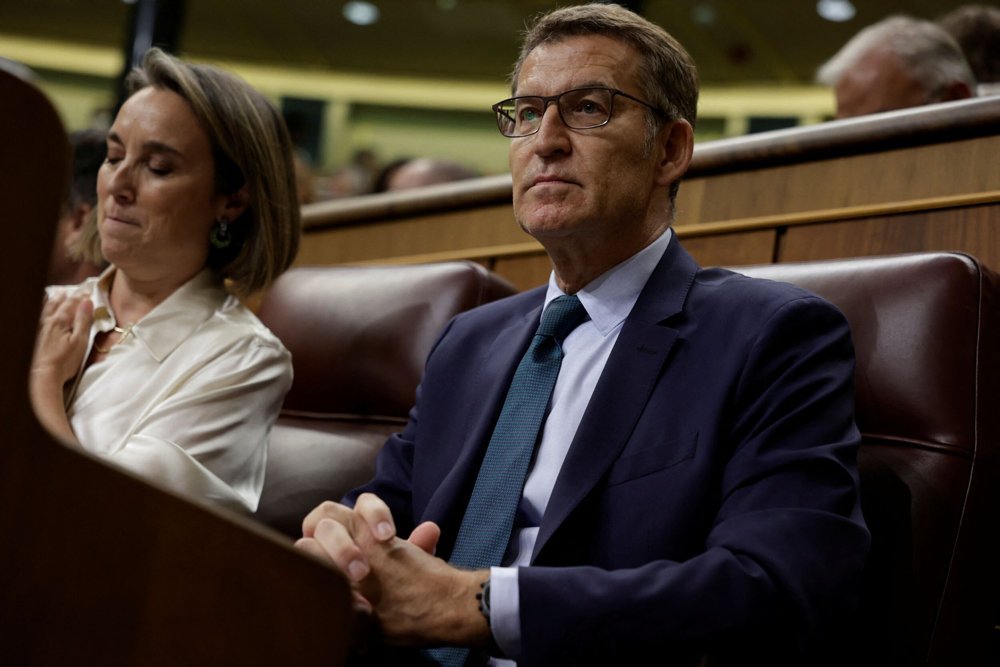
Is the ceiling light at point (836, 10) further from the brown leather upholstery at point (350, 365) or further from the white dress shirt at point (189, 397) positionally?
the white dress shirt at point (189, 397)

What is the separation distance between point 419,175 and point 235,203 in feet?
4.36

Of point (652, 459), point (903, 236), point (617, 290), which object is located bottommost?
point (652, 459)

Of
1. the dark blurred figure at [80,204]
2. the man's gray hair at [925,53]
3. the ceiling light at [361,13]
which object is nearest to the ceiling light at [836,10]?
the ceiling light at [361,13]

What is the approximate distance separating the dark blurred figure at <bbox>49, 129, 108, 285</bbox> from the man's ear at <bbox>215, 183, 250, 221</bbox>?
16.3 inches

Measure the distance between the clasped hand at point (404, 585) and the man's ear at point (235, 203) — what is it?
25.6 inches

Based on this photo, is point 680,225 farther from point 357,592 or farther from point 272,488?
point 357,592

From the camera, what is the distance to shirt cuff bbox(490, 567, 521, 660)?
2.25 feet

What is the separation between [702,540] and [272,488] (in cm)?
65

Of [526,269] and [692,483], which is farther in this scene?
[526,269]

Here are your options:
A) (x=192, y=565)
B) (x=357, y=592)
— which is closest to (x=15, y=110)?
(x=192, y=565)

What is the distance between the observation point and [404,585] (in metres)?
0.71

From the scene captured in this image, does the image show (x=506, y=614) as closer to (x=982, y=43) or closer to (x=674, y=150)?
(x=674, y=150)

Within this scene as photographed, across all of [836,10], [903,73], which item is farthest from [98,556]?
[836,10]

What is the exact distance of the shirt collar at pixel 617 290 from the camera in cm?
96
